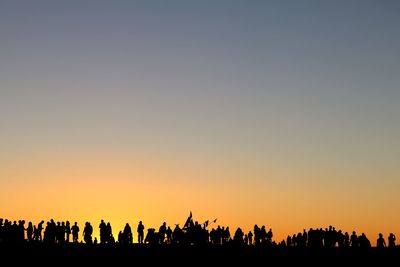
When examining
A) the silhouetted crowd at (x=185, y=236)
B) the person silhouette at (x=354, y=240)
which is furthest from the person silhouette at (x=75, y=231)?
the person silhouette at (x=354, y=240)

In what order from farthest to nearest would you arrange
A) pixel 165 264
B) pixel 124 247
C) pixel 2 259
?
pixel 124 247 < pixel 165 264 < pixel 2 259

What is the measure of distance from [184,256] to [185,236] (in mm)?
4286

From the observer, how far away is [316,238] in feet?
204

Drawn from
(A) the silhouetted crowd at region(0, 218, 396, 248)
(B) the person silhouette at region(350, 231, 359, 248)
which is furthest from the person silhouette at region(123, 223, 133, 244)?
(B) the person silhouette at region(350, 231, 359, 248)

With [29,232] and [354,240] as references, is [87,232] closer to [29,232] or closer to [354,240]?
[29,232]

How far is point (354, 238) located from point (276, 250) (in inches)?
295

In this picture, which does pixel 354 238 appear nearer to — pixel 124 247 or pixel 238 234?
pixel 238 234

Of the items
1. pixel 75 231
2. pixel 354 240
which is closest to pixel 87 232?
pixel 75 231

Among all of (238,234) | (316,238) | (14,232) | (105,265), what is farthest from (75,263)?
(316,238)

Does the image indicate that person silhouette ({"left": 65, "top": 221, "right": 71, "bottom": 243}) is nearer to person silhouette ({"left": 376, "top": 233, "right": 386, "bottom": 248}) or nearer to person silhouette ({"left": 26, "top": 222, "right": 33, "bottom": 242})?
person silhouette ({"left": 26, "top": 222, "right": 33, "bottom": 242})

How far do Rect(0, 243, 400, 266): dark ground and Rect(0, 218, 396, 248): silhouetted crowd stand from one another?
1.16 m

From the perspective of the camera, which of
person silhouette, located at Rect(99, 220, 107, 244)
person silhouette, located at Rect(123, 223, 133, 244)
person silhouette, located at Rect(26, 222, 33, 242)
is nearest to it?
person silhouette, located at Rect(26, 222, 33, 242)

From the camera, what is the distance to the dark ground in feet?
164

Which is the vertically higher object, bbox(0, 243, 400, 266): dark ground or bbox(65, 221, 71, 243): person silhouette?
bbox(65, 221, 71, 243): person silhouette
